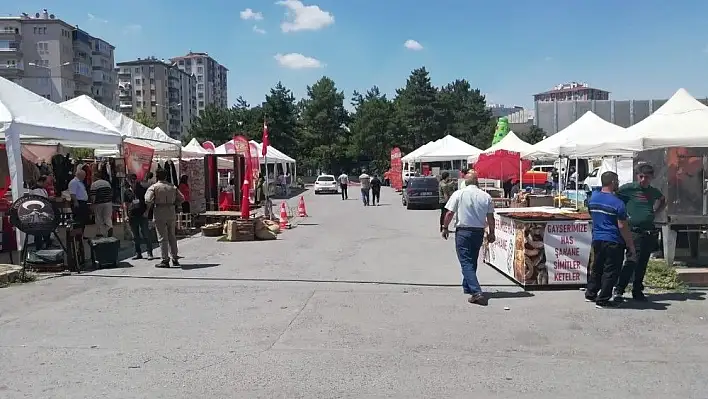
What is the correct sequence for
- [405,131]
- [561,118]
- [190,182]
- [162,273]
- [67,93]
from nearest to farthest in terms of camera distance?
[162,273], [190,182], [405,131], [561,118], [67,93]

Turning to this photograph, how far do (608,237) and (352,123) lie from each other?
75.8 meters

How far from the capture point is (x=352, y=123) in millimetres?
82875

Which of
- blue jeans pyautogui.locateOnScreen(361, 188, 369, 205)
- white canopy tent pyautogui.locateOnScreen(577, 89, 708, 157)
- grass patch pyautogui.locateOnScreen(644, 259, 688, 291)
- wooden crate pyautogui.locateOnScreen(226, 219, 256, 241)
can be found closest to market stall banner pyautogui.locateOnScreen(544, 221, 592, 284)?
grass patch pyautogui.locateOnScreen(644, 259, 688, 291)

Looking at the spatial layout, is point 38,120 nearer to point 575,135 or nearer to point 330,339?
point 330,339

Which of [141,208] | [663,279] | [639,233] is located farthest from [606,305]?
[141,208]

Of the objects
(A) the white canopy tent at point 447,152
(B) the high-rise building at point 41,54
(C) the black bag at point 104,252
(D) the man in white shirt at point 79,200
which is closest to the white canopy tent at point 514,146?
(A) the white canopy tent at point 447,152

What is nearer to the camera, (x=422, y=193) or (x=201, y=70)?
(x=422, y=193)

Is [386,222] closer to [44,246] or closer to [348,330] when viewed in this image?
[44,246]

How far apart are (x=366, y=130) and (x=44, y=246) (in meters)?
65.3

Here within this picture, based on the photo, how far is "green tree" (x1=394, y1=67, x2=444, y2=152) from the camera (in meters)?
71.1

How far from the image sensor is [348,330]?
23.0 feet

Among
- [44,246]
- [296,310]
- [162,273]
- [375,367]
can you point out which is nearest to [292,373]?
[375,367]

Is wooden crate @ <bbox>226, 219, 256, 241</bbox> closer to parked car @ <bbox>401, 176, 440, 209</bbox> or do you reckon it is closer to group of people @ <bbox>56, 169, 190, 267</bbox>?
group of people @ <bbox>56, 169, 190, 267</bbox>

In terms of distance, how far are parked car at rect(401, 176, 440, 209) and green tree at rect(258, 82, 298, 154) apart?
42897 millimetres
